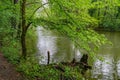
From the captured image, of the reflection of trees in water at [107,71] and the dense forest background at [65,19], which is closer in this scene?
the dense forest background at [65,19]

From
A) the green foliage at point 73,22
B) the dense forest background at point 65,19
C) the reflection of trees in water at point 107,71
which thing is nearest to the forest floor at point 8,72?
the dense forest background at point 65,19

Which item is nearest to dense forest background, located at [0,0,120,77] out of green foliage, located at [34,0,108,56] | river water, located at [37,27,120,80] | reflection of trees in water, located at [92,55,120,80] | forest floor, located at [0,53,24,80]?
green foliage, located at [34,0,108,56]

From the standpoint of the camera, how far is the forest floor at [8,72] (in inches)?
466

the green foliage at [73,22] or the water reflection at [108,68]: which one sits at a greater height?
the green foliage at [73,22]

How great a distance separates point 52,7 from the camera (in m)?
11.7

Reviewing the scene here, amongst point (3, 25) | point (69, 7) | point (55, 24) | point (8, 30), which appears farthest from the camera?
point (3, 25)

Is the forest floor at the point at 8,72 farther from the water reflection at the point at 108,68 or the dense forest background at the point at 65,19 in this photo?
the water reflection at the point at 108,68

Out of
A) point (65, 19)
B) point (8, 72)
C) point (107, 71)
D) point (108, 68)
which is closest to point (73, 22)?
point (65, 19)

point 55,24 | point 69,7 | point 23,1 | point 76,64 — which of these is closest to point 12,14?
point 23,1

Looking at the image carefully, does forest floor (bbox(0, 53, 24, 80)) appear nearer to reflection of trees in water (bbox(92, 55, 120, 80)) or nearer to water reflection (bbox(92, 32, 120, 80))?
water reflection (bbox(92, 32, 120, 80))

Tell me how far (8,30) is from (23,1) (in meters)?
1.65

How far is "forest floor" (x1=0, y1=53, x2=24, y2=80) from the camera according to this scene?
1183cm

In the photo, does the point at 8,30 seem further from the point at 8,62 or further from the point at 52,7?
the point at 52,7

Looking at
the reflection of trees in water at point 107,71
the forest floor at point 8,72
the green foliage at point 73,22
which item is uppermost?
the green foliage at point 73,22
